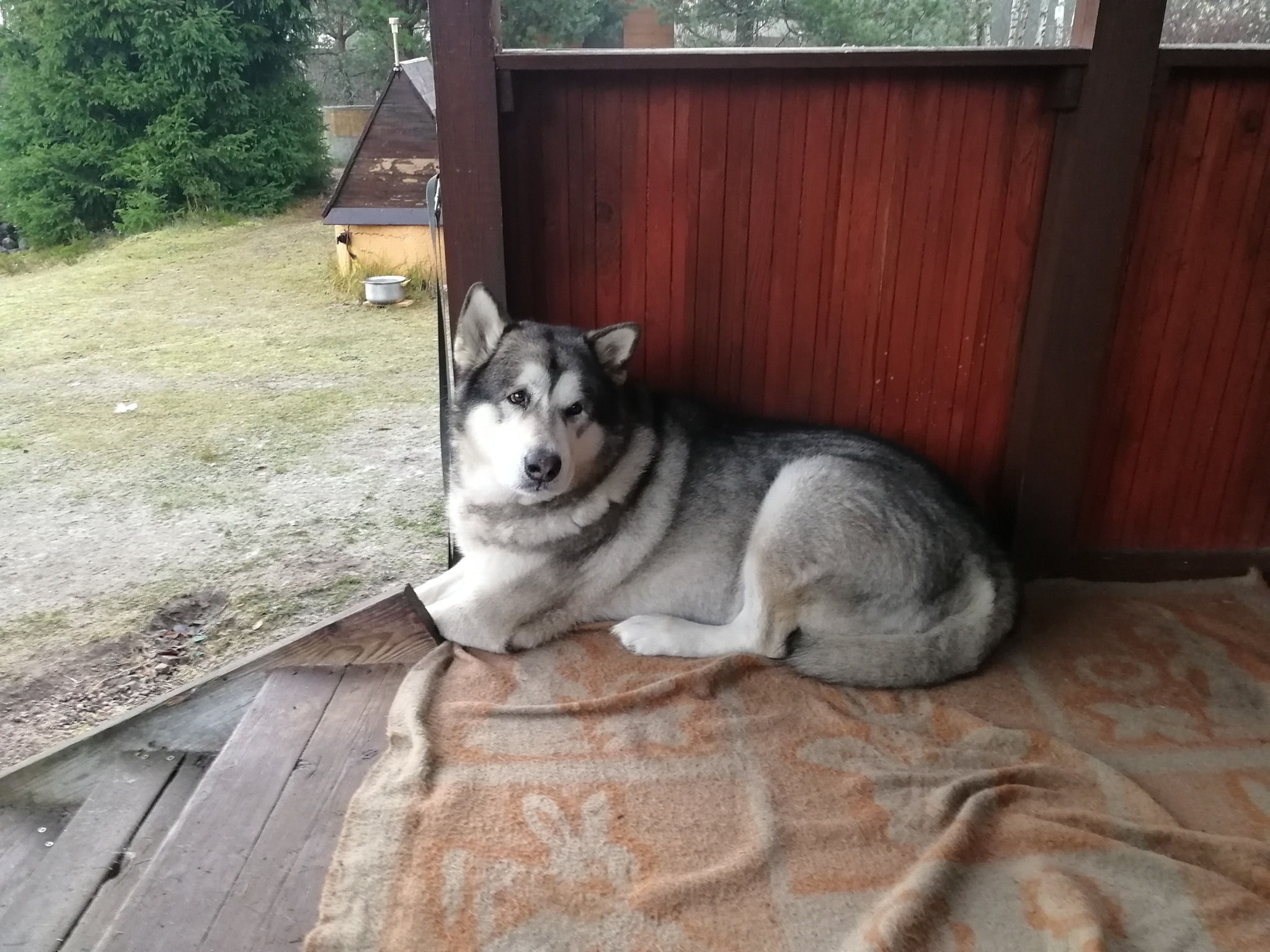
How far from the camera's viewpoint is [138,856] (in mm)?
1915

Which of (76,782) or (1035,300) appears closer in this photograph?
(76,782)

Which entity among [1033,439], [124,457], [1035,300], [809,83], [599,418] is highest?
[809,83]

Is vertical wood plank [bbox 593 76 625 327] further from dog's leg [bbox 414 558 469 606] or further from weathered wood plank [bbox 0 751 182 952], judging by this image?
weathered wood plank [bbox 0 751 182 952]

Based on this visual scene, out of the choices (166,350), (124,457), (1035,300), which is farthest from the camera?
(166,350)

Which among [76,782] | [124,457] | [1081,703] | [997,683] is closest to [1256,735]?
[1081,703]

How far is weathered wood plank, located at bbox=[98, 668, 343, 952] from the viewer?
1.59 m

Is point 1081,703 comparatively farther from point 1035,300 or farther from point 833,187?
point 833,187

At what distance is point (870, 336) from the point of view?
2836 millimetres

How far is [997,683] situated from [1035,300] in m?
1.24

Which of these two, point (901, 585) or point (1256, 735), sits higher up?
point (901, 585)

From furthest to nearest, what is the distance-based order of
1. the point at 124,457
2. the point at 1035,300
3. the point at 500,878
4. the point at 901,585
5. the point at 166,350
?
the point at 166,350
the point at 124,457
the point at 1035,300
the point at 901,585
the point at 500,878

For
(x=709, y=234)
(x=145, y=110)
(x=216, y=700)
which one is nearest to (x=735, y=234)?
(x=709, y=234)

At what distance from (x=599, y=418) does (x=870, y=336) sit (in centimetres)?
105

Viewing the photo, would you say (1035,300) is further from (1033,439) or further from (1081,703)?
(1081,703)
